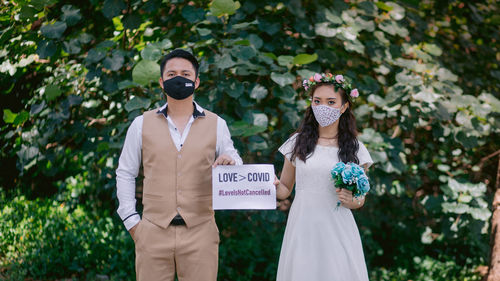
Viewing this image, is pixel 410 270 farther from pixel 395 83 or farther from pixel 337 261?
pixel 337 261

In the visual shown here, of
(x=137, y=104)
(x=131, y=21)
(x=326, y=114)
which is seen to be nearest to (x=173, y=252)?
(x=326, y=114)

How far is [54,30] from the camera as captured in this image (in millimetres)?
3184

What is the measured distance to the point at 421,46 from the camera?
4.14m

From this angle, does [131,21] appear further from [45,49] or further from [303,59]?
[303,59]

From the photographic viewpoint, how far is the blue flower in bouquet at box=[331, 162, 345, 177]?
7.21 ft

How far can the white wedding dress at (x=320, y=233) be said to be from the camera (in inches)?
90.0

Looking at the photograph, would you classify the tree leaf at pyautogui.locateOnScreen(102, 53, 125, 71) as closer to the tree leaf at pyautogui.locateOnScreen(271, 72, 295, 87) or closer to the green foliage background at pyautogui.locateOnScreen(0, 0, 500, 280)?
the green foliage background at pyautogui.locateOnScreen(0, 0, 500, 280)

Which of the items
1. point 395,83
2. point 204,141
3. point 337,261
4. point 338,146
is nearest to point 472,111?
point 395,83

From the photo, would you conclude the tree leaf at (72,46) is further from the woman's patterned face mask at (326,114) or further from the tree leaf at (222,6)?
the woman's patterned face mask at (326,114)

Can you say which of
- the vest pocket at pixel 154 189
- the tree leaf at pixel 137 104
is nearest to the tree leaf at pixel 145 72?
the tree leaf at pixel 137 104

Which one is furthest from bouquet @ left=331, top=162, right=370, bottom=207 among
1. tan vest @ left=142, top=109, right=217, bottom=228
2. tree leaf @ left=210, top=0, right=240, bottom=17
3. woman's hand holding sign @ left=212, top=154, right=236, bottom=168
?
tree leaf @ left=210, top=0, right=240, bottom=17

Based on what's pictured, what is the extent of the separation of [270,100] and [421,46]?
149cm

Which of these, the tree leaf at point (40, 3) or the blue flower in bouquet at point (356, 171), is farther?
the tree leaf at point (40, 3)

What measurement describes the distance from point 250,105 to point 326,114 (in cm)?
98
